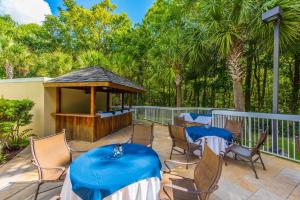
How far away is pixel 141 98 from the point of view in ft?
59.4

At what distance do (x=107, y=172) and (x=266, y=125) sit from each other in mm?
4975

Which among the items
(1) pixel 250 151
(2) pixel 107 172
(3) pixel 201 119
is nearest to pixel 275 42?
(1) pixel 250 151

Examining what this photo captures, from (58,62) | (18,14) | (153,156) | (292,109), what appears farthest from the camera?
(18,14)

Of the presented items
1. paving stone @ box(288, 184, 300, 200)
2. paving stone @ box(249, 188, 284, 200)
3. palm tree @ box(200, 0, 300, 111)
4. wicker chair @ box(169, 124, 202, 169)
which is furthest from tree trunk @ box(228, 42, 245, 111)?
paving stone @ box(249, 188, 284, 200)

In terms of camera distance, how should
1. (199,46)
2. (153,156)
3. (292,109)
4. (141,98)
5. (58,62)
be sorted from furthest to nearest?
(141,98) < (58,62) < (292,109) < (199,46) < (153,156)

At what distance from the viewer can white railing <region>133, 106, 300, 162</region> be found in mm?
4484

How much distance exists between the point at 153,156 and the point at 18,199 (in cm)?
234

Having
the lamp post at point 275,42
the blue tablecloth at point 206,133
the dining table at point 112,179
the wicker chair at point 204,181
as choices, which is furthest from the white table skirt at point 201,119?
the dining table at point 112,179

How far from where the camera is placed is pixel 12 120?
5426 millimetres

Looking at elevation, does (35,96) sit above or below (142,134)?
above

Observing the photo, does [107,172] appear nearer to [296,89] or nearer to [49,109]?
[49,109]

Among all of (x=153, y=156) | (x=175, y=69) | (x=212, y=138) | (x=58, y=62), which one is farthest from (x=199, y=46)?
(x=58, y=62)

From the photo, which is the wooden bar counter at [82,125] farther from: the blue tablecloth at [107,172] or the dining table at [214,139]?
the blue tablecloth at [107,172]

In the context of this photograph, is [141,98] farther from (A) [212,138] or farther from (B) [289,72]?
(A) [212,138]
